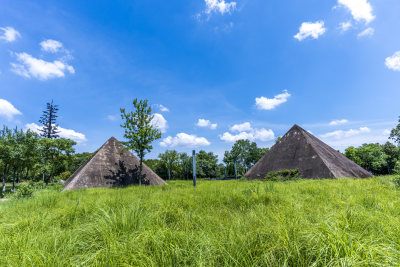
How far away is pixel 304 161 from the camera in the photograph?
15914mm

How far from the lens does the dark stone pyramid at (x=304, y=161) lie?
1441 centimetres

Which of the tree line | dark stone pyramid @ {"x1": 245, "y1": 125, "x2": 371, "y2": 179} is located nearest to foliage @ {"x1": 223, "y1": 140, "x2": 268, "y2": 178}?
the tree line

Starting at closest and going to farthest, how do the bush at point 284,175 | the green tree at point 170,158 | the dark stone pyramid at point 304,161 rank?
1. the dark stone pyramid at point 304,161
2. the bush at point 284,175
3. the green tree at point 170,158

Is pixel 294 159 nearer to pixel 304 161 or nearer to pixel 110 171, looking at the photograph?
pixel 304 161

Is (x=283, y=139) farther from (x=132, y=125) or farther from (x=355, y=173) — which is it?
(x=132, y=125)

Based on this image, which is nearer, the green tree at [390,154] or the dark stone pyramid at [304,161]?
the dark stone pyramid at [304,161]

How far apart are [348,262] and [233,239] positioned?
109 cm

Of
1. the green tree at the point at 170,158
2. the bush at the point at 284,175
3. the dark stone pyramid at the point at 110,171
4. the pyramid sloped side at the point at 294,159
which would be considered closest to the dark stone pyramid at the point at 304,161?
the pyramid sloped side at the point at 294,159

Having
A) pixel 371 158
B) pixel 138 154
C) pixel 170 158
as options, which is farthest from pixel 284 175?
pixel 371 158

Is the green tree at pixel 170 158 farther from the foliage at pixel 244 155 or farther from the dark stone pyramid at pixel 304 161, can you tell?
the dark stone pyramid at pixel 304 161

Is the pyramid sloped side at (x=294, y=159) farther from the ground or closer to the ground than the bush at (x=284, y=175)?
farther from the ground

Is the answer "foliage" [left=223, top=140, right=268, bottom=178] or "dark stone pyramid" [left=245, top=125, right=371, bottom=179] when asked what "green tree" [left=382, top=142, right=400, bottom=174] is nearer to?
"foliage" [left=223, top=140, right=268, bottom=178]

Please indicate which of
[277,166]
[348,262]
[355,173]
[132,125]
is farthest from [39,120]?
[355,173]

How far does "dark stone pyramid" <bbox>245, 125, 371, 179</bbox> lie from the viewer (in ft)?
47.3
